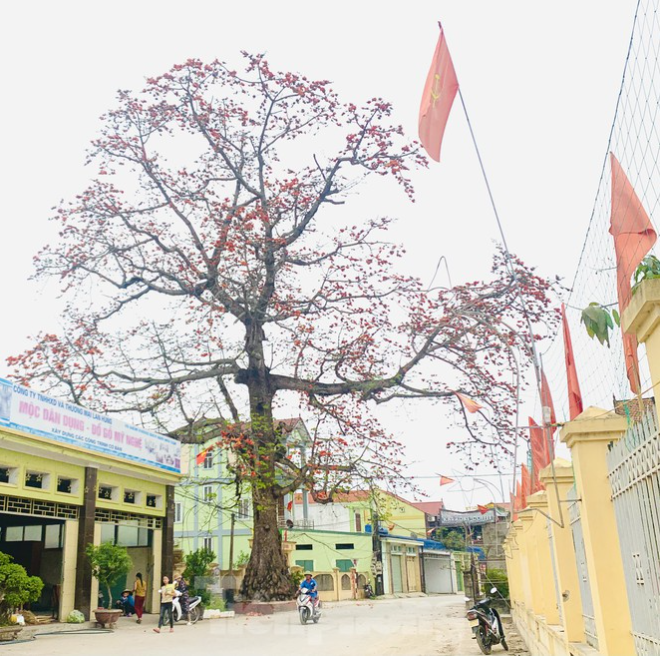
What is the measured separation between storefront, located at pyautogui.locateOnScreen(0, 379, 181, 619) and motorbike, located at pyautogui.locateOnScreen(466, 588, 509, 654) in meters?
7.71

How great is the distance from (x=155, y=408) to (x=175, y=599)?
483 centimetres

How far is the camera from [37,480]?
532 inches

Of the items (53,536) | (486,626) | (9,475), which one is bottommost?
(486,626)

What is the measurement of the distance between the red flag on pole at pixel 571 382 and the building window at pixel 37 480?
10600mm

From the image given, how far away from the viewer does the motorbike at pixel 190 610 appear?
1533cm

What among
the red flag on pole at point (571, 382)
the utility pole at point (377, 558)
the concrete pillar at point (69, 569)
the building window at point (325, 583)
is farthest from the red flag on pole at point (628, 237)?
the utility pole at point (377, 558)

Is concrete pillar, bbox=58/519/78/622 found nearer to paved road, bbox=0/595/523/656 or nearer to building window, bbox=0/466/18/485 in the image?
paved road, bbox=0/595/523/656

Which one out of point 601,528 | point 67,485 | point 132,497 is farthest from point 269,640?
point 601,528

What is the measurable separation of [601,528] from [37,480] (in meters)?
11.7

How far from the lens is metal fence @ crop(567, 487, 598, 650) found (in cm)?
488

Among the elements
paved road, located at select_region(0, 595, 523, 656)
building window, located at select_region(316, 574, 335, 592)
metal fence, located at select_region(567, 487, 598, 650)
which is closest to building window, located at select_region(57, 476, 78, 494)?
paved road, located at select_region(0, 595, 523, 656)

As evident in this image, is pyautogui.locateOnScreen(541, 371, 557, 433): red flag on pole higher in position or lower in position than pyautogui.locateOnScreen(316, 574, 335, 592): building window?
higher

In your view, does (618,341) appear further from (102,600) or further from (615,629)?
(102,600)

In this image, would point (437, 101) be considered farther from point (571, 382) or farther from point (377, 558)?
point (377, 558)
